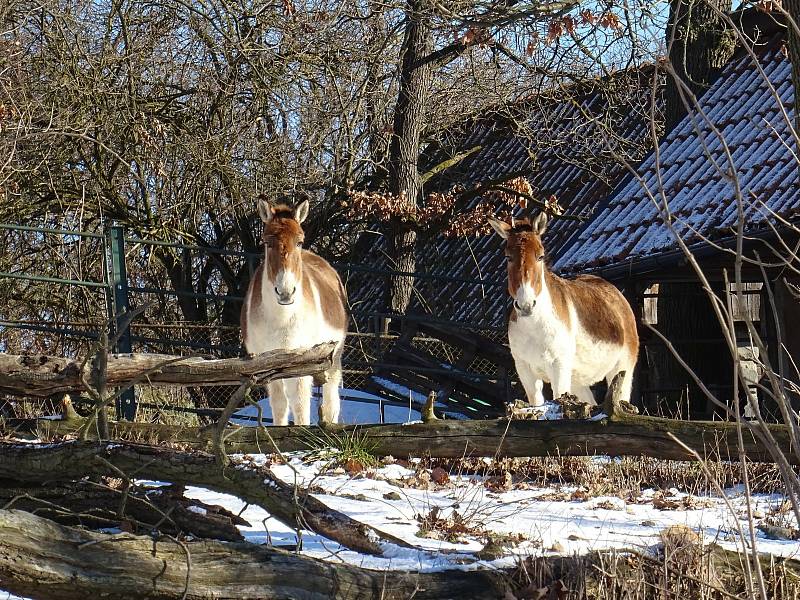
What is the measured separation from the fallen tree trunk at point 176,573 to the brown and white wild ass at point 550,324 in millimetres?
4743

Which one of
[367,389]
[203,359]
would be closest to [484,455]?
[203,359]

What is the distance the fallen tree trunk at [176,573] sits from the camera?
3.73 metres

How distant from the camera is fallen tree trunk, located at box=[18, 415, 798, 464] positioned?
656 cm

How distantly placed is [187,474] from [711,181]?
28.8ft

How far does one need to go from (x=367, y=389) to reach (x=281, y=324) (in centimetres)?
563

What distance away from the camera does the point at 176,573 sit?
A: 3.94m

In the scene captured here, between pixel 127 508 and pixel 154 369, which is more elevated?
pixel 154 369

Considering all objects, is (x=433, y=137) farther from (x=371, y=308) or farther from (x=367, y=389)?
(x=367, y=389)

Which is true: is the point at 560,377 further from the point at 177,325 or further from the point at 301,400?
the point at 177,325

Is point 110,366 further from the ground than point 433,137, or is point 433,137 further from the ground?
point 433,137

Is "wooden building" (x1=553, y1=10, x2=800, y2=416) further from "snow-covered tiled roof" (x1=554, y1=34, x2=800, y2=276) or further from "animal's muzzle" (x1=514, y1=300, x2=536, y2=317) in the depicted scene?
"animal's muzzle" (x1=514, y1=300, x2=536, y2=317)

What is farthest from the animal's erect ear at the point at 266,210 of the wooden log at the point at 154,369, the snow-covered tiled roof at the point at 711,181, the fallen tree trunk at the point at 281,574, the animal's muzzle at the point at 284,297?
the fallen tree trunk at the point at 281,574

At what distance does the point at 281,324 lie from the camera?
8.92 m

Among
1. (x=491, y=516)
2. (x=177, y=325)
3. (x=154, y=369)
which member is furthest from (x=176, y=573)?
(x=177, y=325)
